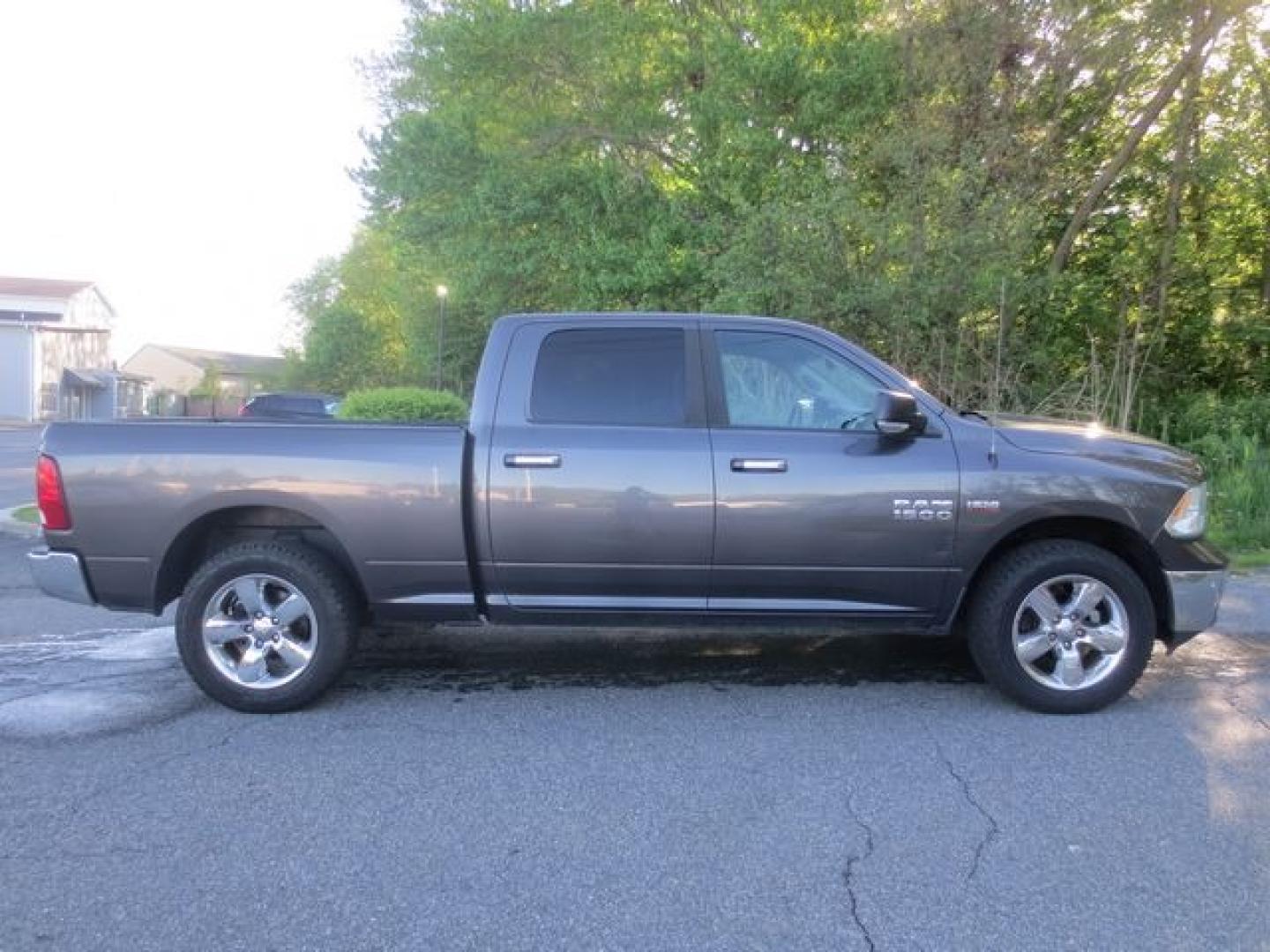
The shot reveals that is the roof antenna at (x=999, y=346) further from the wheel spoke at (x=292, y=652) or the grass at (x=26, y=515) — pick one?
the grass at (x=26, y=515)

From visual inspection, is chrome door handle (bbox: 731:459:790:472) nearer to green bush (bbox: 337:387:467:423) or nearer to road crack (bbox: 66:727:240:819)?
road crack (bbox: 66:727:240:819)

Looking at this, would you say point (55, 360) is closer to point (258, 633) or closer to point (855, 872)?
point (258, 633)

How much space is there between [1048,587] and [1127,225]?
11.5 metres

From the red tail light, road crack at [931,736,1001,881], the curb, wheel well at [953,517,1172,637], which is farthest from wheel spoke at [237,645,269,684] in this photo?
the curb

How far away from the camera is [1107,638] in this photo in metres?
4.50

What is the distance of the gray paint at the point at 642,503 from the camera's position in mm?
4500

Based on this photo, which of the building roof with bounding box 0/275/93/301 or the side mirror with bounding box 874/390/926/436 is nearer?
the side mirror with bounding box 874/390/926/436

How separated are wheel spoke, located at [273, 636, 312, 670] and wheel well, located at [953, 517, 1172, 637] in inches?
126

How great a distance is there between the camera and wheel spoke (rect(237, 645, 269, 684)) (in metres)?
4.58

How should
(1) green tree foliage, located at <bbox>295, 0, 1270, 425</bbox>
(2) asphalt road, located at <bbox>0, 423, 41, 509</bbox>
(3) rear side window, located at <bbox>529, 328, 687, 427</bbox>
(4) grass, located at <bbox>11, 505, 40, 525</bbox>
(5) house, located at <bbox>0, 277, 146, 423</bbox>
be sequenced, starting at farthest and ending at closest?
(5) house, located at <bbox>0, 277, 146, 423</bbox> < (2) asphalt road, located at <bbox>0, 423, 41, 509</bbox> < (1) green tree foliage, located at <bbox>295, 0, 1270, 425</bbox> < (4) grass, located at <bbox>11, 505, 40, 525</bbox> < (3) rear side window, located at <bbox>529, 328, 687, 427</bbox>

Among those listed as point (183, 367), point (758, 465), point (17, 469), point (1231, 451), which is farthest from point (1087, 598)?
point (183, 367)

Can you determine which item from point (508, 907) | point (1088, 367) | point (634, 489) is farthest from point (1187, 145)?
point (508, 907)

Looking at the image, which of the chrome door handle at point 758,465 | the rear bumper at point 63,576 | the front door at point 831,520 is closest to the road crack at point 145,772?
the rear bumper at point 63,576

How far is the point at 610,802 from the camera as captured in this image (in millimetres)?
3594
